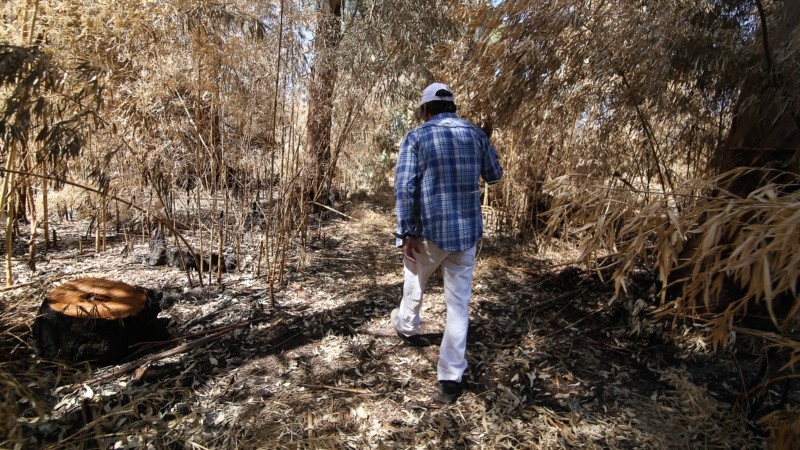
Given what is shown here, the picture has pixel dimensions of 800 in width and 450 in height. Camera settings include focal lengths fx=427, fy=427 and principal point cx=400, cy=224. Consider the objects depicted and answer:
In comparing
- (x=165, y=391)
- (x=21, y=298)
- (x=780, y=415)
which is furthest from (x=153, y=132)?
(x=780, y=415)

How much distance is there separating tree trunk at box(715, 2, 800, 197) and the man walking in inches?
42.3

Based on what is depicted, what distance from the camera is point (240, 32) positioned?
2559mm

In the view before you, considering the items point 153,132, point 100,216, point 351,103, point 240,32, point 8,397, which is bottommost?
point 8,397

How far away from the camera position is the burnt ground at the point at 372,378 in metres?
1.74

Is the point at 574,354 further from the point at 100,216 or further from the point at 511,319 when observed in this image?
the point at 100,216

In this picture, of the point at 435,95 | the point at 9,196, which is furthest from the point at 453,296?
the point at 9,196

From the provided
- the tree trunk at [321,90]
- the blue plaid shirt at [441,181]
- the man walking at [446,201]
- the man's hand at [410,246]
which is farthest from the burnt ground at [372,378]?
the tree trunk at [321,90]

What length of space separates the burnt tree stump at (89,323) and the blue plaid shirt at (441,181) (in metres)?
1.40

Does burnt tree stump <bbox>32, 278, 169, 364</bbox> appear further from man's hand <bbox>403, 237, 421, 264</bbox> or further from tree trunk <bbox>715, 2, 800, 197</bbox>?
tree trunk <bbox>715, 2, 800, 197</bbox>

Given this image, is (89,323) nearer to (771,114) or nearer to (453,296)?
(453,296)

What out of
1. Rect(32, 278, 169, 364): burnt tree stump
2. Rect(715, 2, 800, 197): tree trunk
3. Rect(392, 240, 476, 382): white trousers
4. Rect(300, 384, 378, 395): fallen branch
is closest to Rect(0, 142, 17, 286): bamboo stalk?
Rect(32, 278, 169, 364): burnt tree stump

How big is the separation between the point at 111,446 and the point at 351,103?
2159mm

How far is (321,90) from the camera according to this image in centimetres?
273

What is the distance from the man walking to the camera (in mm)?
1800
